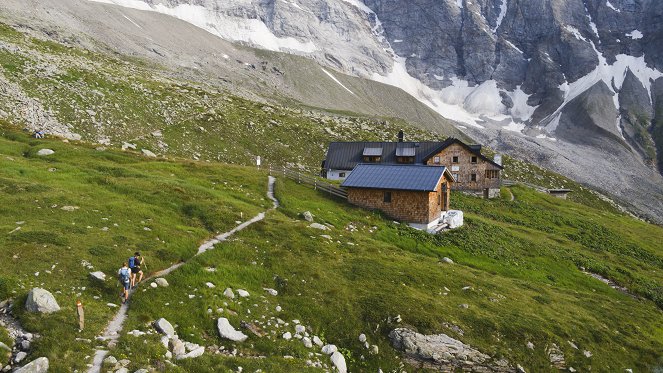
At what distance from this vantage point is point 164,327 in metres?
16.0

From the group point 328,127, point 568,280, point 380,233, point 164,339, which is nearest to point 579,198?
point 328,127

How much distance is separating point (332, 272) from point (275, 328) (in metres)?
6.76

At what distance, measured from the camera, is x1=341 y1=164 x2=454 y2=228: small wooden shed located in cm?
4169

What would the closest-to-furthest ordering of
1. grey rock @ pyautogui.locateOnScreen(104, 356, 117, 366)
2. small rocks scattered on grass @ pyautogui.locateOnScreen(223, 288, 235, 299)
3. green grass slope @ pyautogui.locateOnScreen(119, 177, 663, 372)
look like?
grey rock @ pyautogui.locateOnScreen(104, 356, 117, 366), green grass slope @ pyautogui.locateOnScreen(119, 177, 663, 372), small rocks scattered on grass @ pyautogui.locateOnScreen(223, 288, 235, 299)

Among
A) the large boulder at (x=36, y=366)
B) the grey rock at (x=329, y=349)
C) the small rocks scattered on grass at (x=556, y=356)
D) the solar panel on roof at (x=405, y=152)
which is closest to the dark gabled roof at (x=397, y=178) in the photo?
the small rocks scattered on grass at (x=556, y=356)

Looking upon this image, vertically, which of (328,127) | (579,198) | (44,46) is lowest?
(579,198)

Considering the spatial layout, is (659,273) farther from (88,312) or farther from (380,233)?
(88,312)

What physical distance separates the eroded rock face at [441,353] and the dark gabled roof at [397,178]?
884 inches

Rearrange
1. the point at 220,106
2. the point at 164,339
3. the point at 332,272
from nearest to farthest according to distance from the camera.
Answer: the point at 164,339
the point at 332,272
the point at 220,106

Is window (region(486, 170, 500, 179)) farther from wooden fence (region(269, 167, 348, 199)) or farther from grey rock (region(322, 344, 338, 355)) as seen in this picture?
grey rock (region(322, 344, 338, 355))

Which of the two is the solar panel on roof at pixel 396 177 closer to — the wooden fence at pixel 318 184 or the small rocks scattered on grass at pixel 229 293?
the wooden fence at pixel 318 184

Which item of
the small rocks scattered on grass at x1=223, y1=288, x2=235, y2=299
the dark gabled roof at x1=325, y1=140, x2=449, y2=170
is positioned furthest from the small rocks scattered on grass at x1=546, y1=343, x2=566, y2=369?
the dark gabled roof at x1=325, y1=140, x2=449, y2=170

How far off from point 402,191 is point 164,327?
2980 cm

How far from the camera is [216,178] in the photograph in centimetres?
4497
